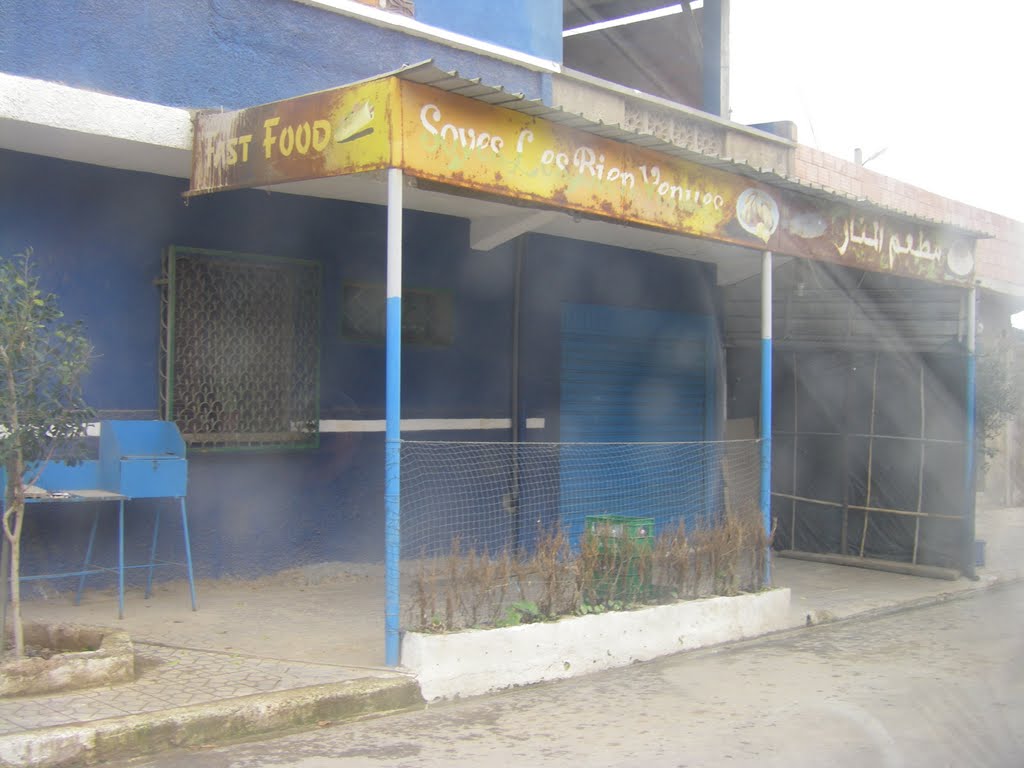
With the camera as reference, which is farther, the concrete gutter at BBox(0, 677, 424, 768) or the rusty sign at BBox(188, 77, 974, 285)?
the rusty sign at BBox(188, 77, 974, 285)

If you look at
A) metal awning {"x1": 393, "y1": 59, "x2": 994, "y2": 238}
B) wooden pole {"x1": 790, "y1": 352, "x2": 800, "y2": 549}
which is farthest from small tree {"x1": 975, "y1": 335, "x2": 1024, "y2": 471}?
metal awning {"x1": 393, "y1": 59, "x2": 994, "y2": 238}

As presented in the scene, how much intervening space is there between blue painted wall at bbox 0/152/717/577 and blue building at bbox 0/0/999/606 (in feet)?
0.06

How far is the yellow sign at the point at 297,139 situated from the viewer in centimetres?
584

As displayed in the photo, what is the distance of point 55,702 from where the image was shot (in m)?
5.12

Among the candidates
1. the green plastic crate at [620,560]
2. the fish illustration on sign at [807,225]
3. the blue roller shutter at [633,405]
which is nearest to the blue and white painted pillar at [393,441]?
the green plastic crate at [620,560]

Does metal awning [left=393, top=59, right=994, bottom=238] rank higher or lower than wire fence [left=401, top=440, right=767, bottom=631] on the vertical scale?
higher

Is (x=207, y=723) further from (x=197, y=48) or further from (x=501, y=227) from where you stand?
(x=501, y=227)

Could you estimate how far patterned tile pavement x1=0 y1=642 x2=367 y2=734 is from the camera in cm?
494

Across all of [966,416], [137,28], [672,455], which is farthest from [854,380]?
[137,28]

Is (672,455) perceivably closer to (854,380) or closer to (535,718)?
(854,380)

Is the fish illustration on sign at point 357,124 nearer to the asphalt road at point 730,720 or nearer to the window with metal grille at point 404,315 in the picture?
the window with metal grille at point 404,315

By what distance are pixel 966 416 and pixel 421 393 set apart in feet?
18.3

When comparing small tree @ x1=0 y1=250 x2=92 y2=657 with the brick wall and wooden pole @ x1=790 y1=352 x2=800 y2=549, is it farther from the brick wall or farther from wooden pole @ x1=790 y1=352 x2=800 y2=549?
the brick wall

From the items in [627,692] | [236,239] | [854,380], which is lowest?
[627,692]
